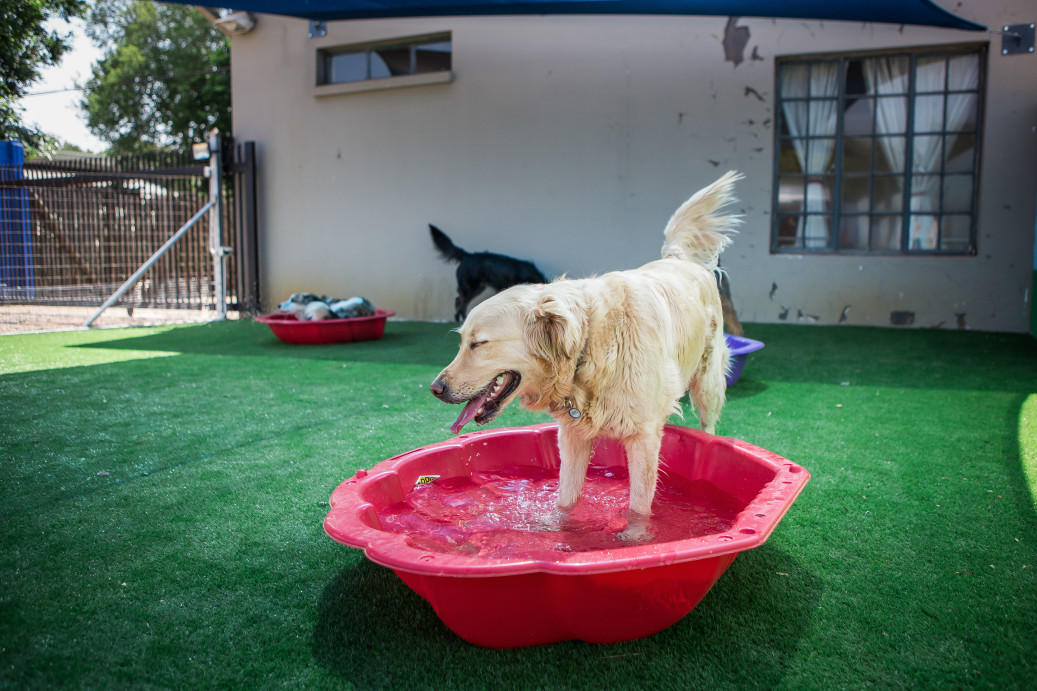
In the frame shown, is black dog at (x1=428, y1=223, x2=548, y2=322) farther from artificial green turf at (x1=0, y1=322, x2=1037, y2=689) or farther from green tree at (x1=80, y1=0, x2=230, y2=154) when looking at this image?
green tree at (x1=80, y1=0, x2=230, y2=154)

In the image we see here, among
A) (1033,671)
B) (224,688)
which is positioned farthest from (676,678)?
(224,688)

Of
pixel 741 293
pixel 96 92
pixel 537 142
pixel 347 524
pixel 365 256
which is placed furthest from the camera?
pixel 96 92

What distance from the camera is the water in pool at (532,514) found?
236 cm

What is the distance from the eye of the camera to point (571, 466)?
8.60 feet

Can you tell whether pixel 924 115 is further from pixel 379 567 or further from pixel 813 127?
pixel 379 567

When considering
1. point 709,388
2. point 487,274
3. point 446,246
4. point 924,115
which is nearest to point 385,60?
point 446,246

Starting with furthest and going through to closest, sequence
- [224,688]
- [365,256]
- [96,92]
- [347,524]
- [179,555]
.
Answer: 1. [96,92]
2. [365,256]
3. [179,555]
4. [347,524]
5. [224,688]

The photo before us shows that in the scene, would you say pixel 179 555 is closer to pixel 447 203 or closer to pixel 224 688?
pixel 224 688

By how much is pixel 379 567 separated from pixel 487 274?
6.89m

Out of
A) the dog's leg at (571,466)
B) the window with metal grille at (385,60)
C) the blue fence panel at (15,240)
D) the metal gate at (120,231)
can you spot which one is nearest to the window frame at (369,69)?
the window with metal grille at (385,60)

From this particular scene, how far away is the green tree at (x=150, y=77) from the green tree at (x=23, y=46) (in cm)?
1823

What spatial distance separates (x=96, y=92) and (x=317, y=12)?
23872 millimetres

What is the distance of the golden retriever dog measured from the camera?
2219mm

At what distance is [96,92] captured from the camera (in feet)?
85.4
